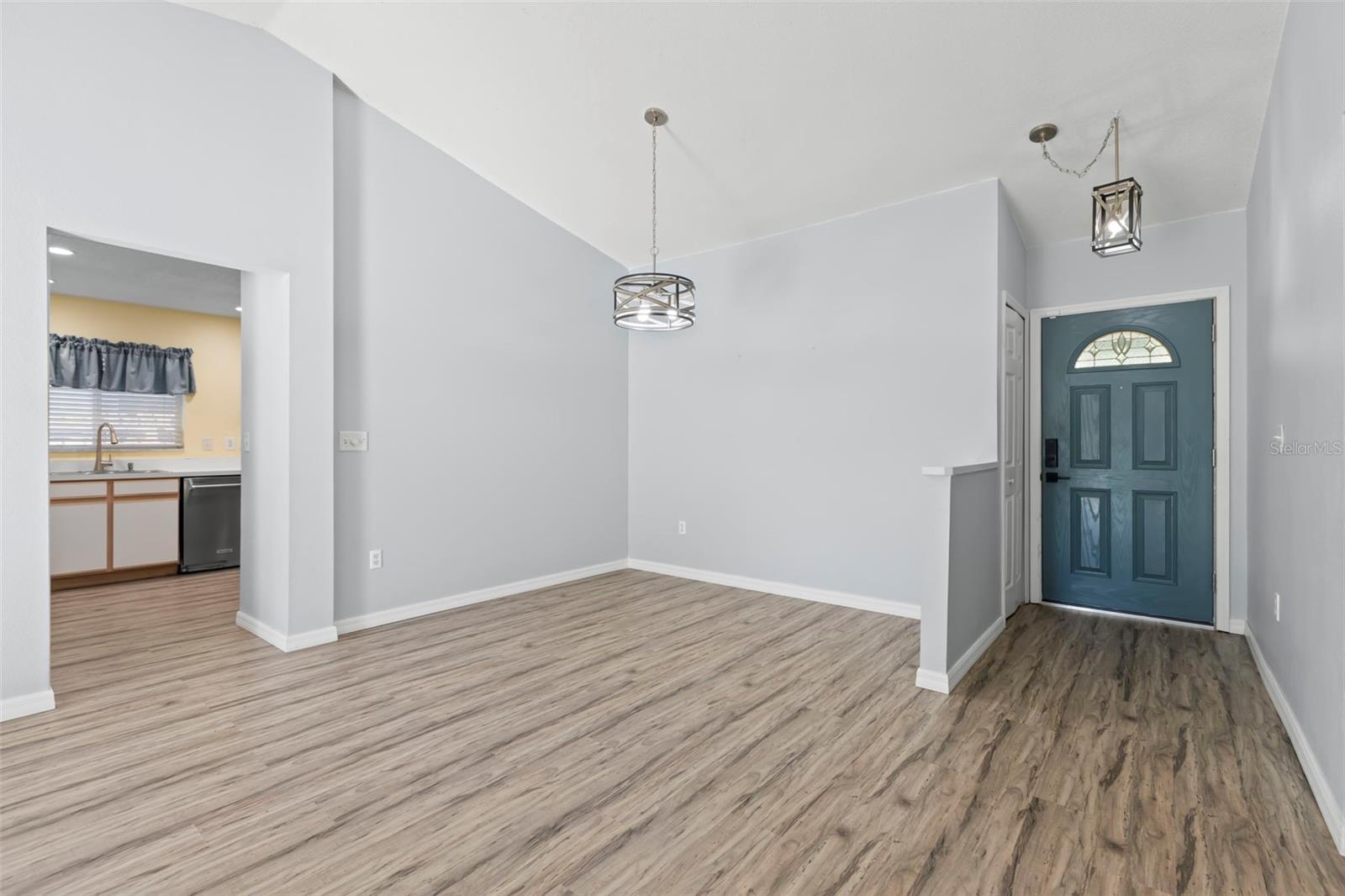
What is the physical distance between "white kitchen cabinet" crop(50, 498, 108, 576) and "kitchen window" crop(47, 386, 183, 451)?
2.92 feet

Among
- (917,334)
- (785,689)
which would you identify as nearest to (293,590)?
(785,689)

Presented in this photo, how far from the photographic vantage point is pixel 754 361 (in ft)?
16.5

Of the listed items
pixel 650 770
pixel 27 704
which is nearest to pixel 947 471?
→ pixel 650 770

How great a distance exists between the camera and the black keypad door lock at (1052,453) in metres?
4.62

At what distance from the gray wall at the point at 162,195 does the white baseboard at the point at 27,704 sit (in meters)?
0.03

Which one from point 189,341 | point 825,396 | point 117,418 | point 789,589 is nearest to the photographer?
point 825,396

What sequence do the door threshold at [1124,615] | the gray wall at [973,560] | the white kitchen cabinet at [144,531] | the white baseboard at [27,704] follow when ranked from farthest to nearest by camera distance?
the white kitchen cabinet at [144,531] → the door threshold at [1124,615] → the gray wall at [973,560] → the white baseboard at [27,704]

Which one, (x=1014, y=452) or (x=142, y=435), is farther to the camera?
(x=142, y=435)

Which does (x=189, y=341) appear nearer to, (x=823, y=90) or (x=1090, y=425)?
(x=823, y=90)

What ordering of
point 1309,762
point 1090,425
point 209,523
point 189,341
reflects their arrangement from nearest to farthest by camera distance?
point 1309,762 < point 1090,425 < point 209,523 < point 189,341

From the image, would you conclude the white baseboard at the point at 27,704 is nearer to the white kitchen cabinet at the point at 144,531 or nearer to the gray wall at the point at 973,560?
the white kitchen cabinet at the point at 144,531

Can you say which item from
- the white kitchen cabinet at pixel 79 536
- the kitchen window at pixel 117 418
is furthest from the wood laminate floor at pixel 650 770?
the kitchen window at pixel 117 418

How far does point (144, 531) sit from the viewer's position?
5188 millimetres

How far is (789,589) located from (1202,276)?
3.51m
